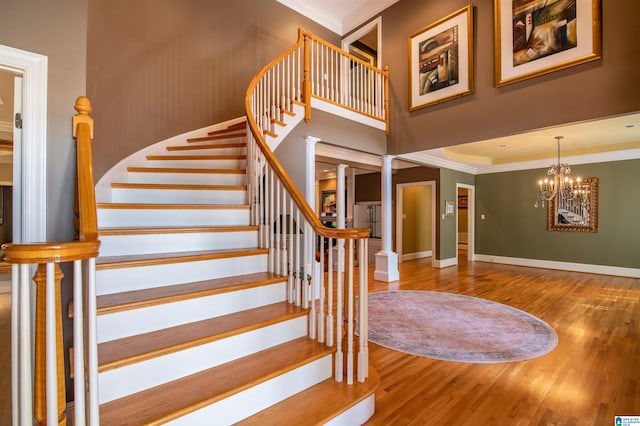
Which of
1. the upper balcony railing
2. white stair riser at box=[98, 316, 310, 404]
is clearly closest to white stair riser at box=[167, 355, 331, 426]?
the upper balcony railing

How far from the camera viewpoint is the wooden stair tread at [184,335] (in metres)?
1.39

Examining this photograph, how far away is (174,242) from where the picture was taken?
7.43 feet

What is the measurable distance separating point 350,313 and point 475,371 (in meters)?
1.40

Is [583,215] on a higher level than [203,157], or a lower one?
lower

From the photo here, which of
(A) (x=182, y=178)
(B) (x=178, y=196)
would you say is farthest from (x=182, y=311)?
(A) (x=182, y=178)

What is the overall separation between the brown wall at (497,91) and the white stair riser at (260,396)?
149 inches

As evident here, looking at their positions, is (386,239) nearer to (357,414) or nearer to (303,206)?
(303,206)

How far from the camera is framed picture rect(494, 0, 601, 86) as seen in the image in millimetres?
3207

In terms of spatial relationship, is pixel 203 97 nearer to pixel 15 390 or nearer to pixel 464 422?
pixel 15 390

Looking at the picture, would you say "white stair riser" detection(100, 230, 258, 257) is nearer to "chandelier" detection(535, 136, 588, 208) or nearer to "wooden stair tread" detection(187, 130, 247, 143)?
"wooden stair tread" detection(187, 130, 247, 143)

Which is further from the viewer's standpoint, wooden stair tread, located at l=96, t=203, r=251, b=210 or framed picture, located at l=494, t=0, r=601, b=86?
framed picture, located at l=494, t=0, r=601, b=86

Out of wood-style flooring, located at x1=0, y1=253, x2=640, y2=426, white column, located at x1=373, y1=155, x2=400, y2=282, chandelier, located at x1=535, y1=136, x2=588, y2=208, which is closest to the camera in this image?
wood-style flooring, located at x1=0, y1=253, x2=640, y2=426

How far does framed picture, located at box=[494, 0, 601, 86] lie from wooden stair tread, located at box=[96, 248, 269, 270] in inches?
152

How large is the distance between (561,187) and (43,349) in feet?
25.3
